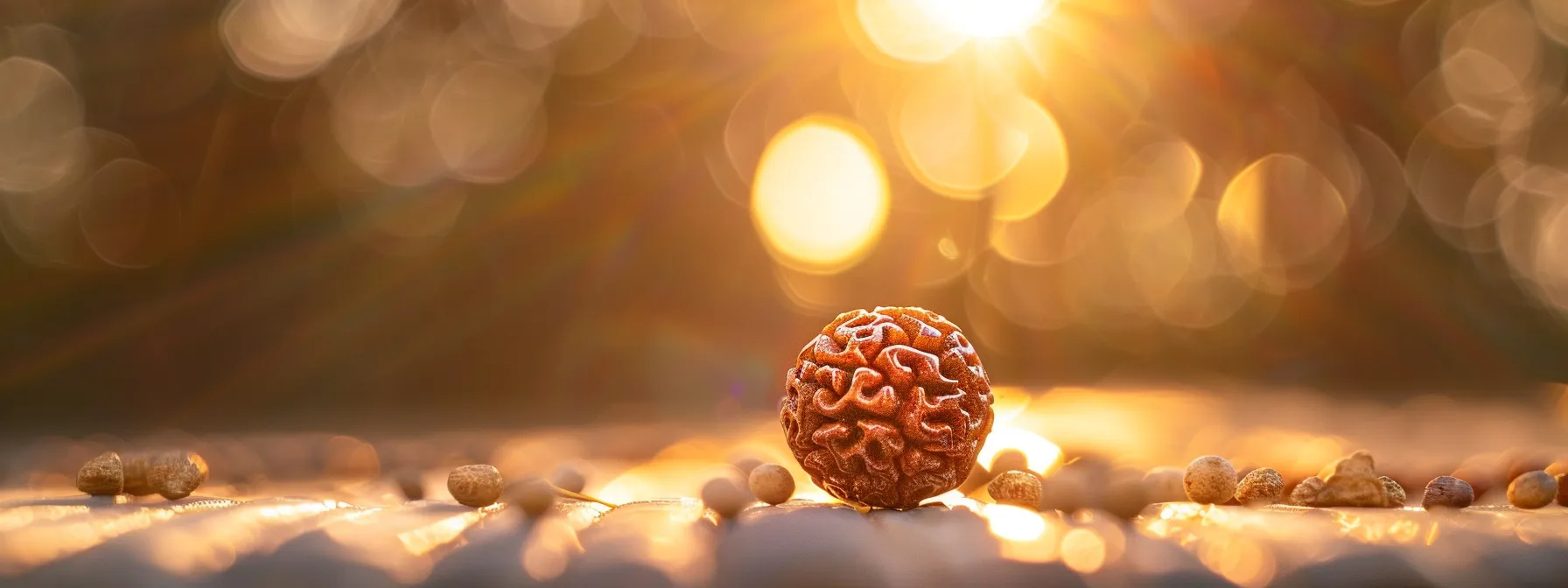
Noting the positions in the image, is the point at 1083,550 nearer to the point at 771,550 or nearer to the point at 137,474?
the point at 771,550

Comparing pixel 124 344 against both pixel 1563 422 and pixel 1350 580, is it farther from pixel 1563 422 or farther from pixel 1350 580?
pixel 1563 422

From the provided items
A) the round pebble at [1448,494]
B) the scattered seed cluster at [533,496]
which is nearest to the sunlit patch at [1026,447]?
the round pebble at [1448,494]

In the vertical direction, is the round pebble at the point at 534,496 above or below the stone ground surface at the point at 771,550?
above

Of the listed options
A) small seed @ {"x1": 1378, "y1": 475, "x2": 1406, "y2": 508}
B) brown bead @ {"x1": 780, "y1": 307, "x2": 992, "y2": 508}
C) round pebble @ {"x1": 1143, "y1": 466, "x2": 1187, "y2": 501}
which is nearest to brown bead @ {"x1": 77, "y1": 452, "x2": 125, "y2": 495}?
brown bead @ {"x1": 780, "y1": 307, "x2": 992, "y2": 508}

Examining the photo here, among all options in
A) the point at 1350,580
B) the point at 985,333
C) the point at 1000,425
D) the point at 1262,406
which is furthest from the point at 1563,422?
the point at 1350,580

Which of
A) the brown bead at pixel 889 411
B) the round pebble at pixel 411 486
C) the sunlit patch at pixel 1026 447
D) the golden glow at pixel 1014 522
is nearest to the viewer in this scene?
the golden glow at pixel 1014 522

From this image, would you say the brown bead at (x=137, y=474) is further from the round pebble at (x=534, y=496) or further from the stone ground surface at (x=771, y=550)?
the round pebble at (x=534, y=496)

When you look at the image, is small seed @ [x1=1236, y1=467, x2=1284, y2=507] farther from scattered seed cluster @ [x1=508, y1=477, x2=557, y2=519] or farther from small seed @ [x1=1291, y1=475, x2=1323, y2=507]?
scattered seed cluster @ [x1=508, y1=477, x2=557, y2=519]
